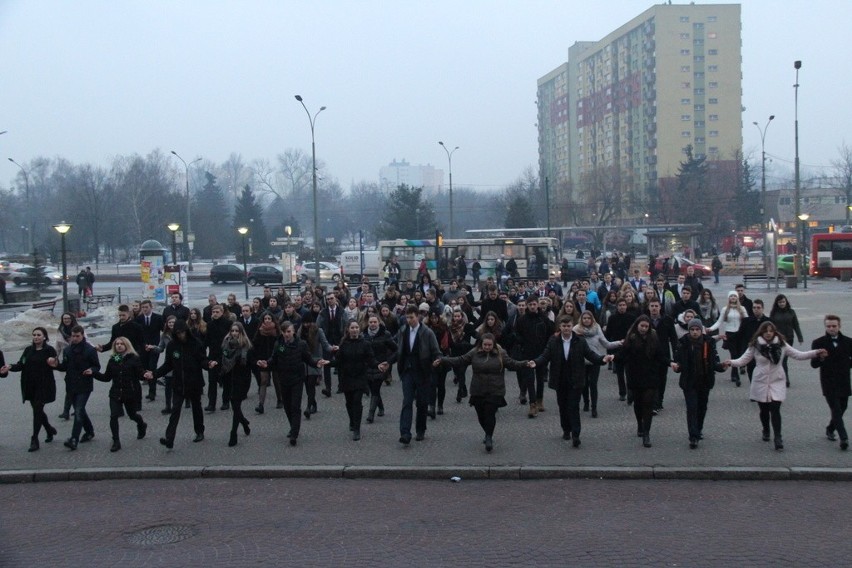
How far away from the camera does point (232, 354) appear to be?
1107cm

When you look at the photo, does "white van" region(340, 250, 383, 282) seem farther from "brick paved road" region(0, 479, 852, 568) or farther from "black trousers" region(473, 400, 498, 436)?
"brick paved road" region(0, 479, 852, 568)

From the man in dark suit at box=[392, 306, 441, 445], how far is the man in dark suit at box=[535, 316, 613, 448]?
1.36m

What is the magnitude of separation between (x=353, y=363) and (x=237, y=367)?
1480mm

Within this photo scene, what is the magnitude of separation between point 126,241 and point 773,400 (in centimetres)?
9113

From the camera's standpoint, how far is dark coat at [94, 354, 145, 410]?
10.8m

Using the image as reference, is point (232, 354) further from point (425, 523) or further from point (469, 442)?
point (425, 523)

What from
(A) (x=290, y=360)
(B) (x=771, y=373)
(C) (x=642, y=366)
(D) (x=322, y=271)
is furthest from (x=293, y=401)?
(D) (x=322, y=271)

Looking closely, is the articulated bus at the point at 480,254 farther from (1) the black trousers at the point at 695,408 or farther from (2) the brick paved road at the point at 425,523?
(2) the brick paved road at the point at 425,523

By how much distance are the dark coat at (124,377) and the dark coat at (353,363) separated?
2.50m

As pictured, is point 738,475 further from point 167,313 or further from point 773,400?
point 167,313

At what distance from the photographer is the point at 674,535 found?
23.6ft

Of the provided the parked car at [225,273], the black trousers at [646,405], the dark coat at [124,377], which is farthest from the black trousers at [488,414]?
the parked car at [225,273]

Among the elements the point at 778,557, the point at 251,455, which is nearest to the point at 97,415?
the point at 251,455

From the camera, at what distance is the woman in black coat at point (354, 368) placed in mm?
10867
